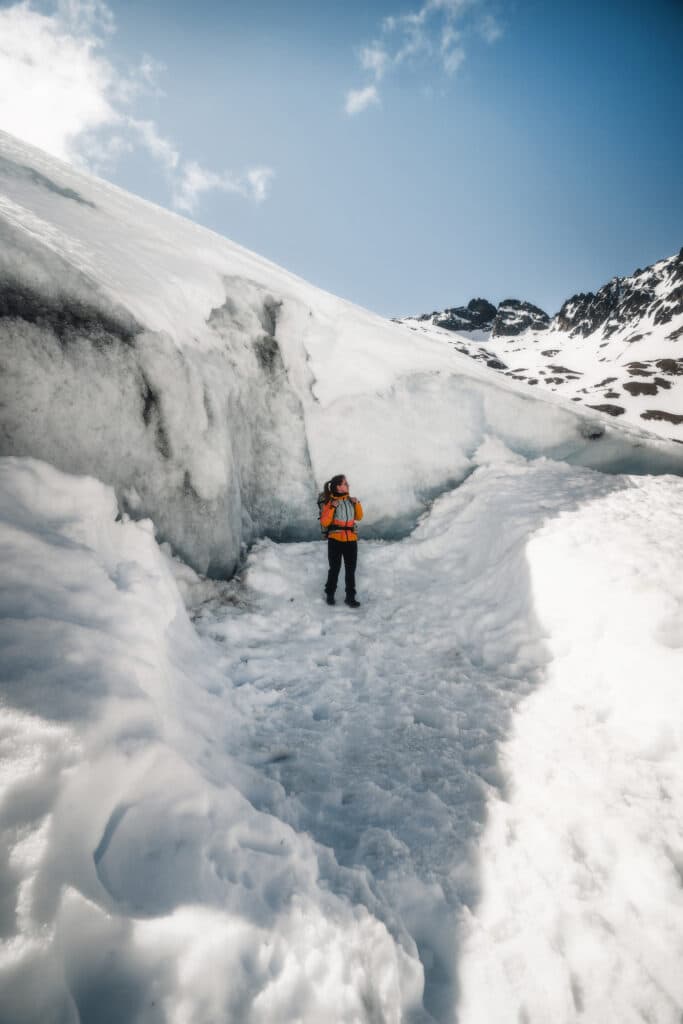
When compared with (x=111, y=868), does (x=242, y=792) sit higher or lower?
lower

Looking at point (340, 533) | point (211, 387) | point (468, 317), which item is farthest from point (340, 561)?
point (468, 317)

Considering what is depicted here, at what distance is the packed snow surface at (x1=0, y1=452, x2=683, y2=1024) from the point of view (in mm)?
1529

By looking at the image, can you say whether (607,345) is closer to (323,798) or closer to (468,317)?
(468,317)

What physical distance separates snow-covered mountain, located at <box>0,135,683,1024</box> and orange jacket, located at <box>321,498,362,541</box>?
32.8 inches

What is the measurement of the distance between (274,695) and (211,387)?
12.3 ft

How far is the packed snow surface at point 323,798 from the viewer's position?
1529 millimetres

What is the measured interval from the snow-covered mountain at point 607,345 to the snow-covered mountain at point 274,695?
88.3 feet

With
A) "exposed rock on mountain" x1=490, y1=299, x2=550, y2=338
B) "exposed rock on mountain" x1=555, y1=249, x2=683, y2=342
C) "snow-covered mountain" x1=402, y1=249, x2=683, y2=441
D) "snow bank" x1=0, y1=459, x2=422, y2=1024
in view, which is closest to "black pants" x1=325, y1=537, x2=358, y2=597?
"snow bank" x1=0, y1=459, x2=422, y2=1024

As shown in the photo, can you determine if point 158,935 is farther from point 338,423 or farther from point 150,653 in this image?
point 338,423

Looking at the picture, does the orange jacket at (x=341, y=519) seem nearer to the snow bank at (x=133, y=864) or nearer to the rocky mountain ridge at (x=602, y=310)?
the snow bank at (x=133, y=864)

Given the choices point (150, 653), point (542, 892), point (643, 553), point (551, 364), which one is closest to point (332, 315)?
point (643, 553)

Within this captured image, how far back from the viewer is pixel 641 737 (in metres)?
2.91

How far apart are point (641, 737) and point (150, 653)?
3.53 meters

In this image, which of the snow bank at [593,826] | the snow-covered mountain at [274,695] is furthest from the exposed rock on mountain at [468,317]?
the snow bank at [593,826]
